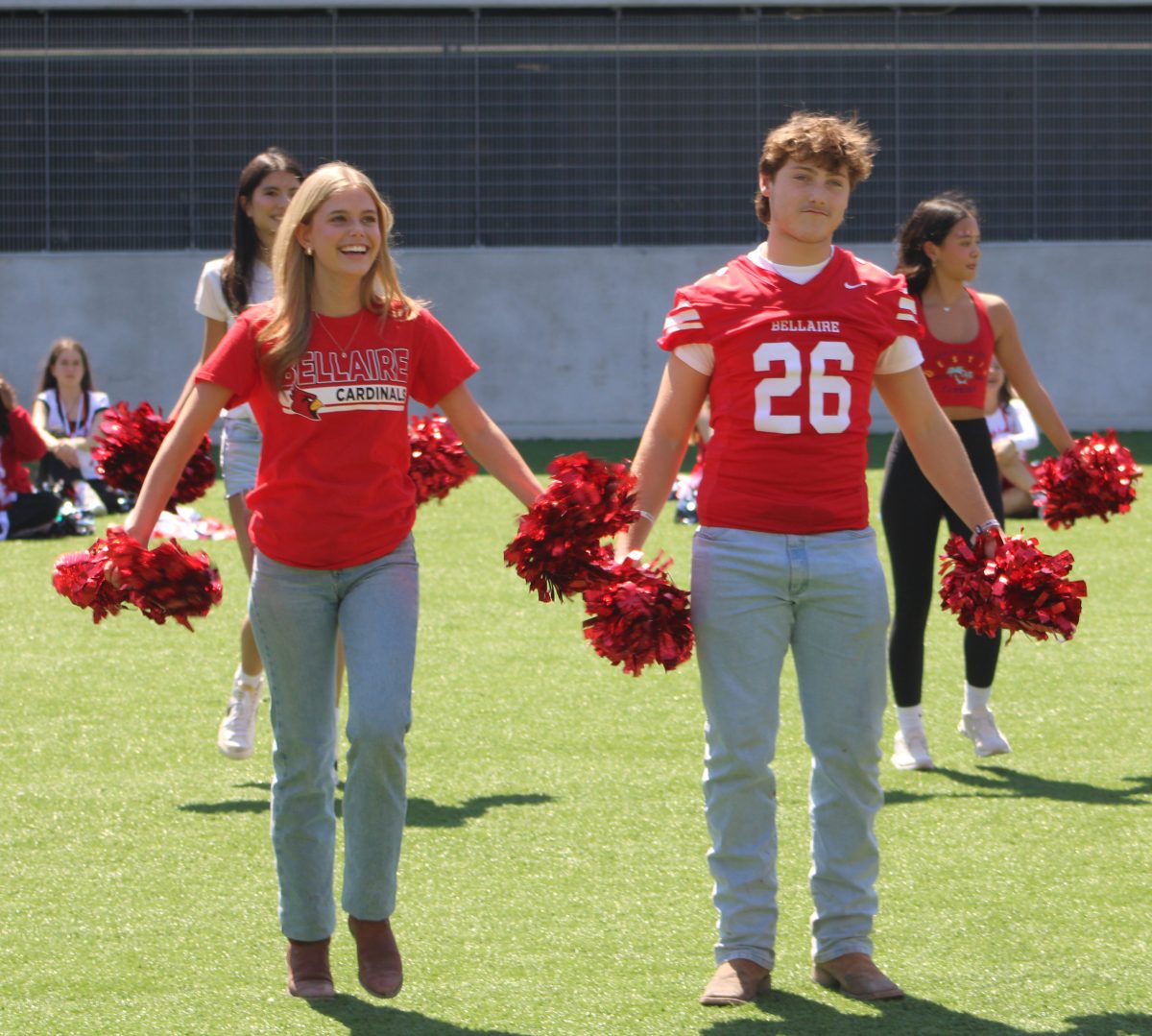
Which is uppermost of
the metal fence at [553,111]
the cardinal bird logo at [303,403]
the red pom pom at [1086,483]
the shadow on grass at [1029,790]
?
the metal fence at [553,111]

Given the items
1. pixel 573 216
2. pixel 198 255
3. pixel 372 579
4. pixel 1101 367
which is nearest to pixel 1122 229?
pixel 1101 367

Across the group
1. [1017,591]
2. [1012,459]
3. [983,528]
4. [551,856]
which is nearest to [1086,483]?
[983,528]

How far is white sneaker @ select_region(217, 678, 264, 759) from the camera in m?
6.72

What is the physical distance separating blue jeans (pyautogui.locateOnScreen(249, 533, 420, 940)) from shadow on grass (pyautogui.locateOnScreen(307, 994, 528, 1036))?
0.60 feet

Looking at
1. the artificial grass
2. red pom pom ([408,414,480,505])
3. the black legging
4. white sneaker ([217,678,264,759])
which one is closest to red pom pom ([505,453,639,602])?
the artificial grass

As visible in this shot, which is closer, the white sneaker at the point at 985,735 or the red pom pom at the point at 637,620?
the red pom pom at the point at 637,620

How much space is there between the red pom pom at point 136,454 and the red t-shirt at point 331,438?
1475 millimetres

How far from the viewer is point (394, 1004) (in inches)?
170

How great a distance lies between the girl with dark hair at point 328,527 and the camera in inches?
170

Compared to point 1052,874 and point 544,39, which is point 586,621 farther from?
point 544,39

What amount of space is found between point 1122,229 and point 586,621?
1839 centimetres

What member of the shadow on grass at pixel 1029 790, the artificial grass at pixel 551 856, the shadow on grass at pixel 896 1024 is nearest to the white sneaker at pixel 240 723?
the artificial grass at pixel 551 856

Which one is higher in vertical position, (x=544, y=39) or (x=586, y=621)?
(x=544, y=39)

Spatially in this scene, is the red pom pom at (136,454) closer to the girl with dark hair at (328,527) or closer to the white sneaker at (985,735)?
Answer: the girl with dark hair at (328,527)
